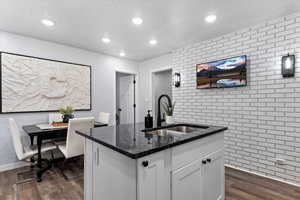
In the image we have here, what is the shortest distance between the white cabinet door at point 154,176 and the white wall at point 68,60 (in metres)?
3.10

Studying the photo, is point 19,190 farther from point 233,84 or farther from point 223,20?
point 223,20

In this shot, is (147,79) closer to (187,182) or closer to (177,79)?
(177,79)

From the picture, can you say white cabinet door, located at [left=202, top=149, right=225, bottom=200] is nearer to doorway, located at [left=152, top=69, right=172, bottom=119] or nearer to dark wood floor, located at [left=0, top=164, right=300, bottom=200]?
dark wood floor, located at [left=0, top=164, right=300, bottom=200]

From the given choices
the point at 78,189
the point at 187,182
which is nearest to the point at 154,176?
the point at 187,182

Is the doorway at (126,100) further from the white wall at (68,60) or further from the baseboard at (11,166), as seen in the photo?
the baseboard at (11,166)

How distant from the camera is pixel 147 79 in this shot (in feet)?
15.7

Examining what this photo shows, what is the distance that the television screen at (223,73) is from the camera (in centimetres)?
265

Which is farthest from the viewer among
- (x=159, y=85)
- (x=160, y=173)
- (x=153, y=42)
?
(x=159, y=85)

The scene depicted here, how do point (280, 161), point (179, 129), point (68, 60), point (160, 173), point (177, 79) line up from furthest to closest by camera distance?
1. point (177, 79)
2. point (68, 60)
3. point (280, 161)
4. point (179, 129)
5. point (160, 173)

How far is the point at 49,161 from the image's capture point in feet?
8.20

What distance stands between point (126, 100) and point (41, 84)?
2484mm

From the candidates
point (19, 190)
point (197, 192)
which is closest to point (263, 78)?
point (197, 192)

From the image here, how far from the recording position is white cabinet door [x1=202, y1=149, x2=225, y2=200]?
56.6 inches

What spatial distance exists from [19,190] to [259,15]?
433cm
